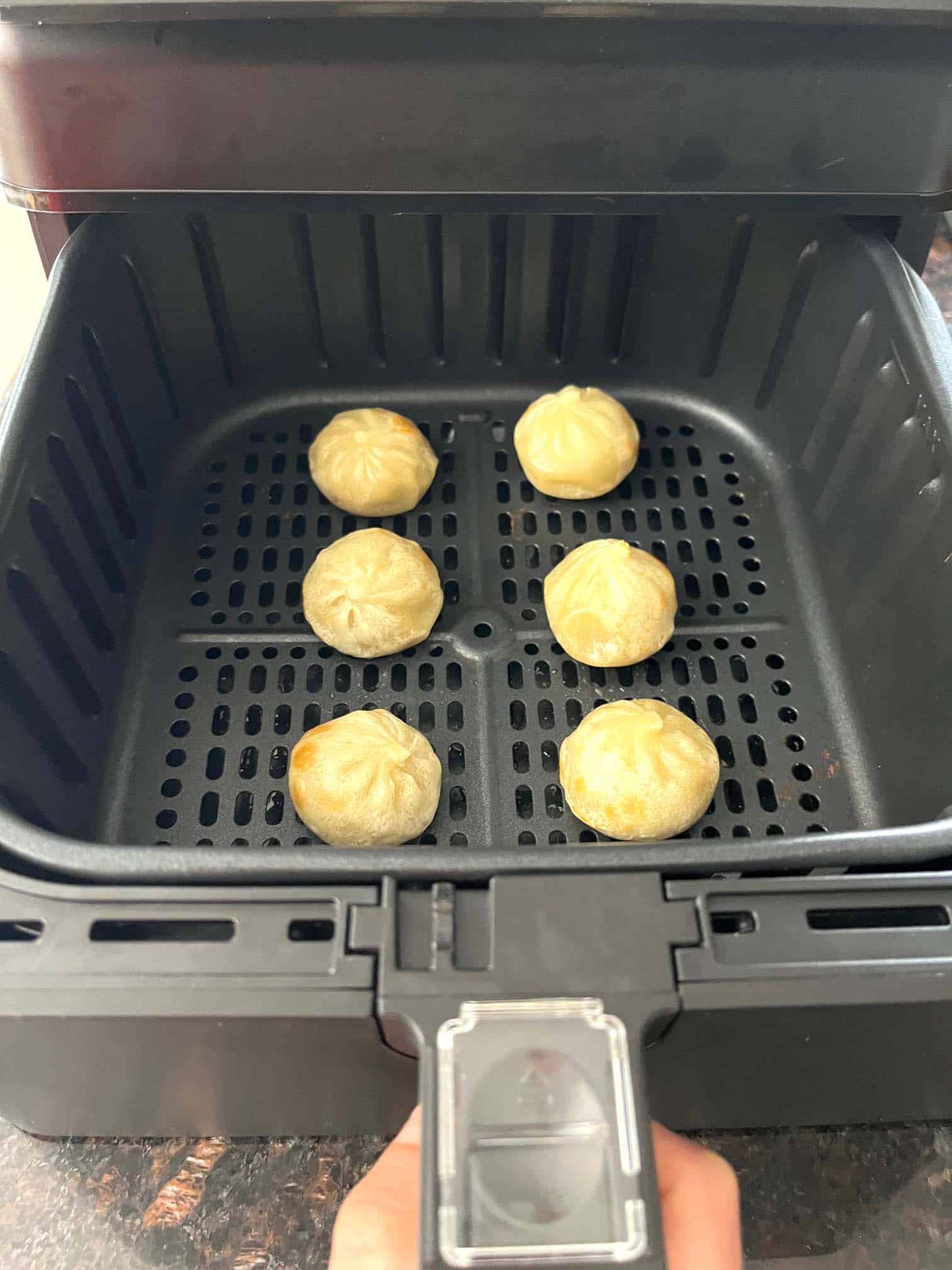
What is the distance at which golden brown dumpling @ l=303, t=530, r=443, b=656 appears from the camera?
2.53 ft

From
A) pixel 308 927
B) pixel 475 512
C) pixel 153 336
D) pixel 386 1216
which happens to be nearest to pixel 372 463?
pixel 475 512

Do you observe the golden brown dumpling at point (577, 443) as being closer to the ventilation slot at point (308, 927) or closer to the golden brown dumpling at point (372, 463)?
the golden brown dumpling at point (372, 463)

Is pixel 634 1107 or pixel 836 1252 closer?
pixel 634 1107

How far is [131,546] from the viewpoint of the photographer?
841 mm

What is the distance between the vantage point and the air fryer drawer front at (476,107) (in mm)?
568

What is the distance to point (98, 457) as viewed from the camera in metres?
0.78

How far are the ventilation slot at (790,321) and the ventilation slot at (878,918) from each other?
59cm

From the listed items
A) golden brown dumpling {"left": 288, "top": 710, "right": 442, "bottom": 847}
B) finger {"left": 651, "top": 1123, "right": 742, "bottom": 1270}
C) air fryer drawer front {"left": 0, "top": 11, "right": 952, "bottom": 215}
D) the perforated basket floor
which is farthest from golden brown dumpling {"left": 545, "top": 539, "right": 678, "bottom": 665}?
finger {"left": 651, "top": 1123, "right": 742, "bottom": 1270}

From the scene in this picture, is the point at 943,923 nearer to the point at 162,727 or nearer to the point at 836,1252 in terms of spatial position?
the point at 836,1252

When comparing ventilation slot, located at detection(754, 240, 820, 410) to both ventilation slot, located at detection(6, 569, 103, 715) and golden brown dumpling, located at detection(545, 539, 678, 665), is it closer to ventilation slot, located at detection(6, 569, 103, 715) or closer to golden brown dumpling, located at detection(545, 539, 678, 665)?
golden brown dumpling, located at detection(545, 539, 678, 665)

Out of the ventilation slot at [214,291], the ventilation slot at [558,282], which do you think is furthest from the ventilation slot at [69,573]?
the ventilation slot at [558,282]

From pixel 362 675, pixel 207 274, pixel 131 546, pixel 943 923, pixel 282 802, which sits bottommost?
pixel 943 923

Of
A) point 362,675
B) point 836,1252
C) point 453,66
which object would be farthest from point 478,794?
point 453,66

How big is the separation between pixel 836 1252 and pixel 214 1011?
460mm
